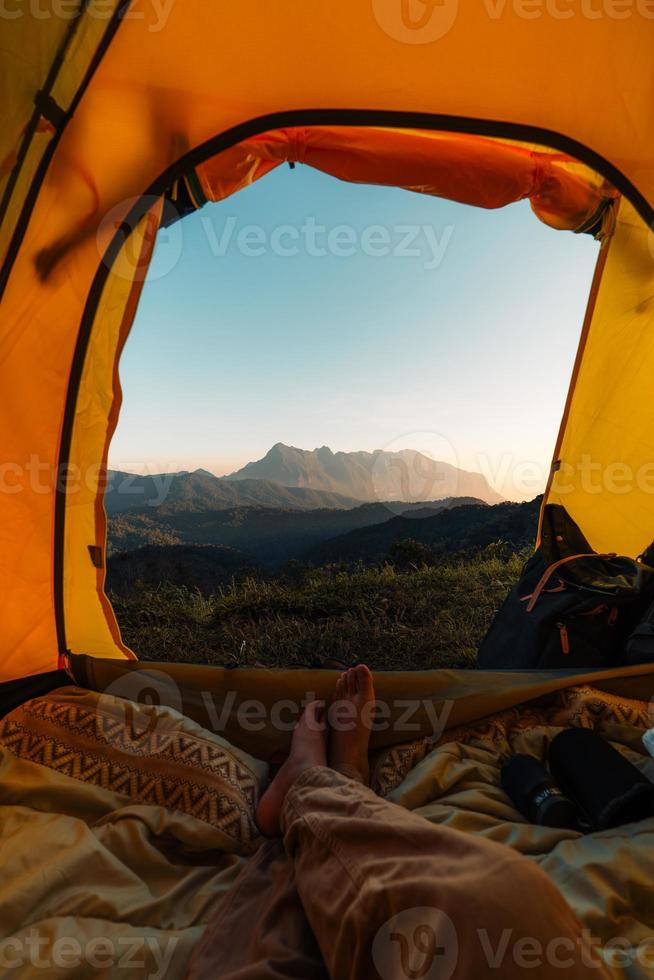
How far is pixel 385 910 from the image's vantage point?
1.90ft

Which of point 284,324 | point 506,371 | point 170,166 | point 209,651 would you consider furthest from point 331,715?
point 284,324

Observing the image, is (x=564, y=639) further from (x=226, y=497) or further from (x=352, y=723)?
(x=226, y=497)

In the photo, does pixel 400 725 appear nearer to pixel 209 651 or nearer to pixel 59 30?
pixel 209 651

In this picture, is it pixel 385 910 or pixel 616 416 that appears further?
pixel 616 416

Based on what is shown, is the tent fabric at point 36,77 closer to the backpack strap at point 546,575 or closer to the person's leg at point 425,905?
the person's leg at point 425,905

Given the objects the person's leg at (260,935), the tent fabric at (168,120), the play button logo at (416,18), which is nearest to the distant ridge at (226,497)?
the tent fabric at (168,120)

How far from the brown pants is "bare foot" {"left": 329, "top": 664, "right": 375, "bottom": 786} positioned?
0.39 metres

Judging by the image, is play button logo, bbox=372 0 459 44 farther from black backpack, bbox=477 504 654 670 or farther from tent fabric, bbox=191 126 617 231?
black backpack, bbox=477 504 654 670

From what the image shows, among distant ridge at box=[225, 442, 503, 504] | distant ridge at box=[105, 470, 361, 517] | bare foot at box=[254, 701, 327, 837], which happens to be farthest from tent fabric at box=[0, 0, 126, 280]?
distant ridge at box=[105, 470, 361, 517]

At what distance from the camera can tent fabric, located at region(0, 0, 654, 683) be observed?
1.27 metres

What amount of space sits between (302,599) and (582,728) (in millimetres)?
1752

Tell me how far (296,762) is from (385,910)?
0.60 m

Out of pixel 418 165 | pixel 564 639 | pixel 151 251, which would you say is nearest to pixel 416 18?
pixel 418 165

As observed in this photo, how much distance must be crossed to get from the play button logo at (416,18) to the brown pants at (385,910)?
1.60 meters
